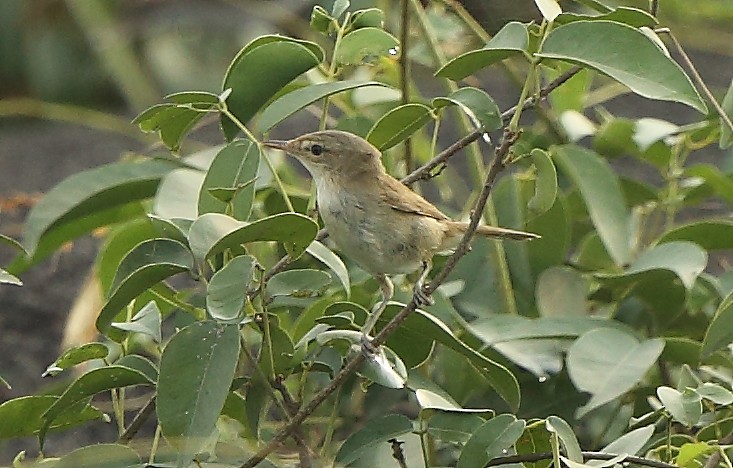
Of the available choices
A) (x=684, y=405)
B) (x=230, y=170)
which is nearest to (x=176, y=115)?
(x=230, y=170)

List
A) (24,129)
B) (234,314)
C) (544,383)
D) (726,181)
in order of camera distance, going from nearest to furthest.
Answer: (234,314), (544,383), (726,181), (24,129)

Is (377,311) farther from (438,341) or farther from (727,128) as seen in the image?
(727,128)

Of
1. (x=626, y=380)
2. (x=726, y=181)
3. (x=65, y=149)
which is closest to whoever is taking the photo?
(x=626, y=380)

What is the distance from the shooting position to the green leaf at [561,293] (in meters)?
1.38

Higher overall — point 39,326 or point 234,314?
point 234,314

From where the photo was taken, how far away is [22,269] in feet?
4.49

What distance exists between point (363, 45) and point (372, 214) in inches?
9.3

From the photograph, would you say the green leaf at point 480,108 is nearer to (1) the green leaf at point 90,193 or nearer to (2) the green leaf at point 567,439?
(2) the green leaf at point 567,439

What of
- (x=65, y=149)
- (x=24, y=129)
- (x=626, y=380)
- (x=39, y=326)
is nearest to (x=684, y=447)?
(x=626, y=380)

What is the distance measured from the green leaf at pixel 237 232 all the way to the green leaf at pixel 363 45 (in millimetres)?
286

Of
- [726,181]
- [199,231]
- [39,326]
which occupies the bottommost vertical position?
[39,326]

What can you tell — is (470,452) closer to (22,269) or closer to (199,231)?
(199,231)

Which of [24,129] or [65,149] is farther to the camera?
[24,129]

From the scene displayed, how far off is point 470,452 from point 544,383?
0.35 m
